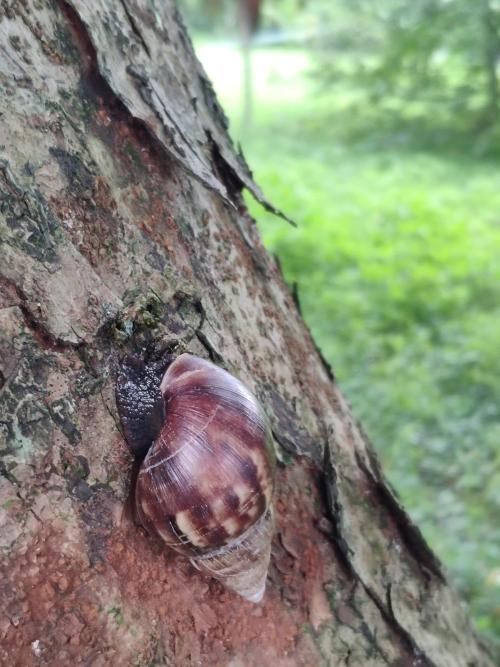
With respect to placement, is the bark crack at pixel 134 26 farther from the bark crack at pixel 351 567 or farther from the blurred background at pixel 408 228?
the bark crack at pixel 351 567

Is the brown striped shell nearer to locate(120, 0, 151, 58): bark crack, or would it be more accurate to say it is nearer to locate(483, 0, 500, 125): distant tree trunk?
locate(120, 0, 151, 58): bark crack

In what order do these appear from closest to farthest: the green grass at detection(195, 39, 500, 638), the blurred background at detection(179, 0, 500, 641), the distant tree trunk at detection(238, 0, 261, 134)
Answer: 1. the green grass at detection(195, 39, 500, 638)
2. the blurred background at detection(179, 0, 500, 641)
3. the distant tree trunk at detection(238, 0, 261, 134)

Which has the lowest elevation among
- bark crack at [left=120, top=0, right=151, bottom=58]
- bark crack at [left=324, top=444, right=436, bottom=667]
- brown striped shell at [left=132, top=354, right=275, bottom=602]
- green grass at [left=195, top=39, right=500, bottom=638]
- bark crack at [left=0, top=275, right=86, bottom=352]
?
green grass at [left=195, top=39, right=500, bottom=638]

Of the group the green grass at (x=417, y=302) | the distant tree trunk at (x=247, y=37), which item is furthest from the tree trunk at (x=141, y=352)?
the distant tree trunk at (x=247, y=37)

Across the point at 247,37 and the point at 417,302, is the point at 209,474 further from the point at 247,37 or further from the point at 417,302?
the point at 247,37

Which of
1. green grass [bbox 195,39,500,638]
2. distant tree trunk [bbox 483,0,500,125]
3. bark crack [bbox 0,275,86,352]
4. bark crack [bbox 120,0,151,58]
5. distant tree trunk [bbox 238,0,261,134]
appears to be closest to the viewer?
bark crack [bbox 0,275,86,352]

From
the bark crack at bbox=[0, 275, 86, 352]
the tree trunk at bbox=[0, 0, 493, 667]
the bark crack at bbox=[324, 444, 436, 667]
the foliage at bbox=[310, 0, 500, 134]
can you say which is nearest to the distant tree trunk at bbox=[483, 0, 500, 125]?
the foliage at bbox=[310, 0, 500, 134]

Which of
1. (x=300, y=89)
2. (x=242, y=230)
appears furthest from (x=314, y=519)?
(x=300, y=89)

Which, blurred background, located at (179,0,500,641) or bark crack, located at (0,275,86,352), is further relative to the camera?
blurred background, located at (179,0,500,641)

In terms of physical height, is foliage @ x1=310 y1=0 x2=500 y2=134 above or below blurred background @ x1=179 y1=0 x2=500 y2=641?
above

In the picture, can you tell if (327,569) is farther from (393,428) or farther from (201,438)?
(393,428)
